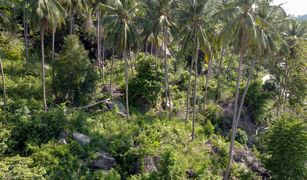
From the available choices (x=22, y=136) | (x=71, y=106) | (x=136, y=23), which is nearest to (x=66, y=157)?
(x=22, y=136)

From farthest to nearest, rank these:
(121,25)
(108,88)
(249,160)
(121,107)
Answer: (108,88) → (121,107) → (249,160) → (121,25)

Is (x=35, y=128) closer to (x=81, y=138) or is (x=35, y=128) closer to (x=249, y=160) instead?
(x=81, y=138)

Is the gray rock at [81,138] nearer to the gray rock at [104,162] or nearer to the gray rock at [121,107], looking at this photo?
the gray rock at [104,162]

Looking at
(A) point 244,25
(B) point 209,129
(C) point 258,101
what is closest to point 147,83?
(B) point 209,129

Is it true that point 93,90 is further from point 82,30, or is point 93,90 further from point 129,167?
point 82,30

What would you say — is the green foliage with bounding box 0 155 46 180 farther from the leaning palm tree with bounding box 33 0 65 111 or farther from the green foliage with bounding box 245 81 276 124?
→ the green foliage with bounding box 245 81 276 124

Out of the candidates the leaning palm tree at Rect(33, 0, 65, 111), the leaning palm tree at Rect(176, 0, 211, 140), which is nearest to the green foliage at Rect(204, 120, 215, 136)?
the leaning palm tree at Rect(176, 0, 211, 140)
